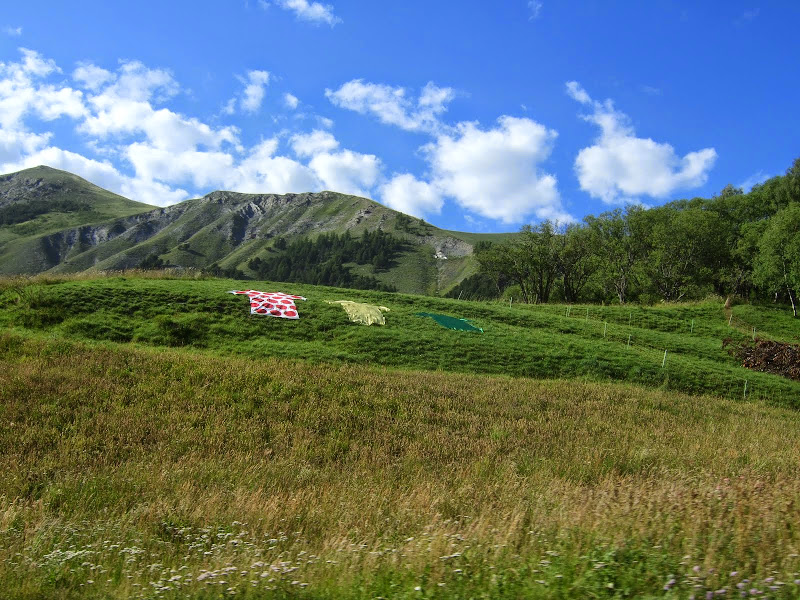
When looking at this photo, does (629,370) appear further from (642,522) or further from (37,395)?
(37,395)

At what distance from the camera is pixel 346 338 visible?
80.1 ft

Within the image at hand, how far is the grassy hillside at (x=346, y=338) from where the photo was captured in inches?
869

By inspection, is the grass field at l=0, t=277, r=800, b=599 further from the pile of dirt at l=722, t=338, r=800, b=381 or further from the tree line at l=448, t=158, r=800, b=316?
the tree line at l=448, t=158, r=800, b=316

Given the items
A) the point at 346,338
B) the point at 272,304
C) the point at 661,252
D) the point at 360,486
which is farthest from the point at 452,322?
the point at 661,252

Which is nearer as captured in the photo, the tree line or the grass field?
the grass field

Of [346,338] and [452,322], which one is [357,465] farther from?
[452,322]

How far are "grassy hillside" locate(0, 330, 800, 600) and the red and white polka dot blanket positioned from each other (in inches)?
304

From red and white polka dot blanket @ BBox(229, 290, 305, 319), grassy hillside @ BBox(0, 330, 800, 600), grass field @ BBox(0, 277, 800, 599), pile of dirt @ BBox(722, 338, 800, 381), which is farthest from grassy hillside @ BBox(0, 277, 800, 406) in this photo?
grassy hillside @ BBox(0, 330, 800, 600)

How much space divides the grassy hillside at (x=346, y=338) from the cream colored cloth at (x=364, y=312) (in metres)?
0.54

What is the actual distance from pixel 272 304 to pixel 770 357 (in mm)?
29005

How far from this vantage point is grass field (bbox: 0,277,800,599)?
4.73m

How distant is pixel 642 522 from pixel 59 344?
18.5 m

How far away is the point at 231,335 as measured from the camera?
2316 centimetres

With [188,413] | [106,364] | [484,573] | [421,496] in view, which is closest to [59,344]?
[106,364]
